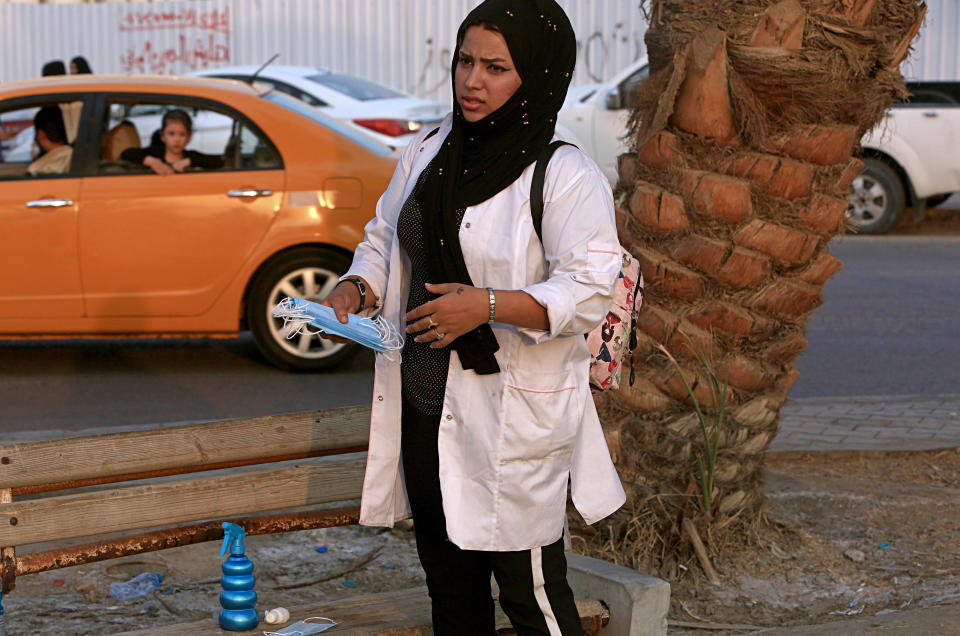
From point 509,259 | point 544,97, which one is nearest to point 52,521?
point 509,259

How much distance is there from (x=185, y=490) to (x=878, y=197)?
12143 mm

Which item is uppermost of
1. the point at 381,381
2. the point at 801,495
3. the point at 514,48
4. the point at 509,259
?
the point at 514,48

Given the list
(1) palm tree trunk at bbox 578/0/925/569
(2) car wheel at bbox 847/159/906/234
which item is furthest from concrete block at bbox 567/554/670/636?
(2) car wheel at bbox 847/159/906/234

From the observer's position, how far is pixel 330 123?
25.4 feet

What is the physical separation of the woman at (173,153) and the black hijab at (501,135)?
5.01 m

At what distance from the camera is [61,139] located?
24.9 ft

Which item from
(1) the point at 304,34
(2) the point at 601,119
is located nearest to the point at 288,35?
(1) the point at 304,34

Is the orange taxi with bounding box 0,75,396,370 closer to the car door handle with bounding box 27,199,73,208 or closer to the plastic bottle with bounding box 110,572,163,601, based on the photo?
the car door handle with bounding box 27,199,73,208

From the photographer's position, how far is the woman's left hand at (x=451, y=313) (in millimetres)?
2434

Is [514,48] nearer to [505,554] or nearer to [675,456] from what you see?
[505,554]

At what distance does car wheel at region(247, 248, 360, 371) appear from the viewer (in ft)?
24.3

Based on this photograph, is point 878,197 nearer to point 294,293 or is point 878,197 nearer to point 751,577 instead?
point 294,293

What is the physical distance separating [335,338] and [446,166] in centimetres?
47

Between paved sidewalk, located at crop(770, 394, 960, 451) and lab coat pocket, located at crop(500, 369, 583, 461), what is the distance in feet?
11.1
